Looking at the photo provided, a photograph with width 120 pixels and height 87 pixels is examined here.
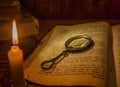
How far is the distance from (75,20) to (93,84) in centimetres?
56

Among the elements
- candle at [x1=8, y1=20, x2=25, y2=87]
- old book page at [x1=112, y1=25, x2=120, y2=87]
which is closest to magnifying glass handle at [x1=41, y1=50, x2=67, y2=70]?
old book page at [x1=112, y1=25, x2=120, y2=87]

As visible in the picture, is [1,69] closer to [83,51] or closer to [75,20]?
[83,51]

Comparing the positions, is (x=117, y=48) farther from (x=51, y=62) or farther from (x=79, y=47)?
(x=51, y=62)

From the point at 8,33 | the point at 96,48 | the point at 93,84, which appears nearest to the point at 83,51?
the point at 96,48

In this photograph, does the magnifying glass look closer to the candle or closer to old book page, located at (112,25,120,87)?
old book page, located at (112,25,120,87)

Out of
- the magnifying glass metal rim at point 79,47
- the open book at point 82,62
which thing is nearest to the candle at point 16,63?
the open book at point 82,62

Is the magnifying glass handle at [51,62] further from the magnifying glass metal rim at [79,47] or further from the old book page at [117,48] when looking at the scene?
the old book page at [117,48]

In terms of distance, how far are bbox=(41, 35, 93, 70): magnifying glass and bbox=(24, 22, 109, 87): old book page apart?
0.01m

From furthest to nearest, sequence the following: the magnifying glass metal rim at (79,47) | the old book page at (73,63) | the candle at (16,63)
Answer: the magnifying glass metal rim at (79,47)
the old book page at (73,63)
the candle at (16,63)

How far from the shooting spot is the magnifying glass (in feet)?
2.75

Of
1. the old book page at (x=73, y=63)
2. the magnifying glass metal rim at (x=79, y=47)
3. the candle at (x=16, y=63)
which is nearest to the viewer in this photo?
the candle at (x=16, y=63)

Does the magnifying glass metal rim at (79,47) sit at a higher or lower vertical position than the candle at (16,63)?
higher

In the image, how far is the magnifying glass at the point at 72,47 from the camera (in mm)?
837

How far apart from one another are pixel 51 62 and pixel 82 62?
4.2 inches
